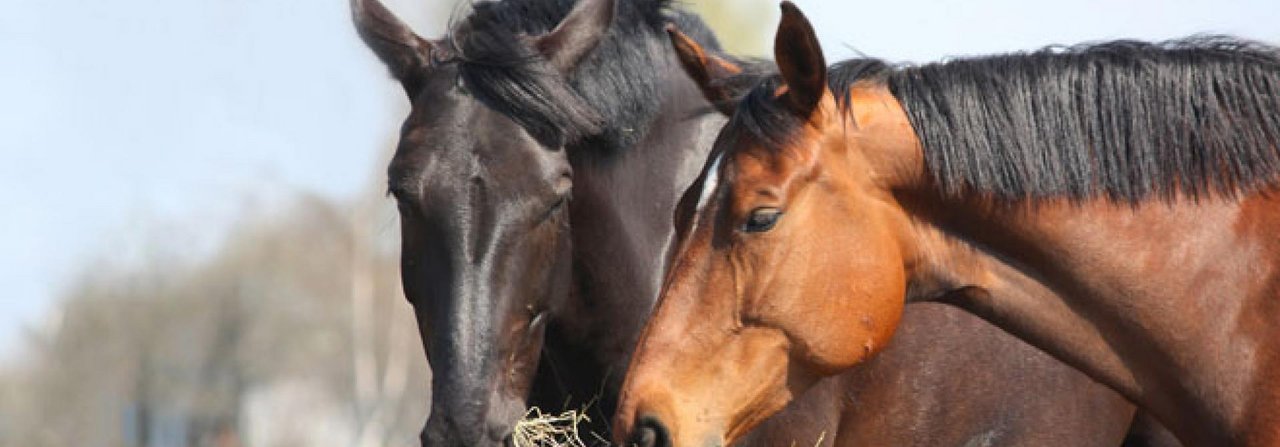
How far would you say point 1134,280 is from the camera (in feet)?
14.8

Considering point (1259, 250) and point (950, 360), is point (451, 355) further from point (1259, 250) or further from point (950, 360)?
point (1259, 250)

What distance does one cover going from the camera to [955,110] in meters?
4.52

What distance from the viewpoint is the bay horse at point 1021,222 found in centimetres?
447

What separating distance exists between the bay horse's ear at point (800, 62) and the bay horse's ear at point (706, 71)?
2.02ft

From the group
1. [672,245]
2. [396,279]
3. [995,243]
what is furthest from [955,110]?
[396,279]

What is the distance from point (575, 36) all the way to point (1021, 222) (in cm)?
167

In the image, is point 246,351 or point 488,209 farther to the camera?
point 246,351

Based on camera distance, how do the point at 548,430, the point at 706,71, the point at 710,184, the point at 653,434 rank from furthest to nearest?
the point at 548,430 < the point at 706,71 < the point at 710,184 < the point at 653,434

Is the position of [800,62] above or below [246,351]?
above

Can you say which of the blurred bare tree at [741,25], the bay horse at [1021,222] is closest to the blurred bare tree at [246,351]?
the blurred bare tree at [741,25]

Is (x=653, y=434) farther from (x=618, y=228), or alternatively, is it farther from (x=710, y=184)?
(x=618, y=228)

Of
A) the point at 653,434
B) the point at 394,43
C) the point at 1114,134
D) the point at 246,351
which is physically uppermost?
the point at 1114,134

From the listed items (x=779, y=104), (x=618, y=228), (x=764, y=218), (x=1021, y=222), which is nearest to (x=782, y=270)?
(x=764, y=218)

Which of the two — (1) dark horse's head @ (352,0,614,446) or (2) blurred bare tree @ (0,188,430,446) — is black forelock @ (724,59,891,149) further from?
(2) blurred bare tree @ (0,188,430,446)
